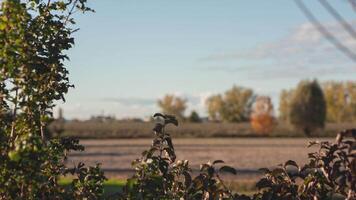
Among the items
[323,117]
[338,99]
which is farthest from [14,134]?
[338,99]

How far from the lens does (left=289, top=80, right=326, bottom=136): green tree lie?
90125 mm

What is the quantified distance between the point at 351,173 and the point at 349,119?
462ft

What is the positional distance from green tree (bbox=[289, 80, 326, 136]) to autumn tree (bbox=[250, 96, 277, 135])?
22.3ft

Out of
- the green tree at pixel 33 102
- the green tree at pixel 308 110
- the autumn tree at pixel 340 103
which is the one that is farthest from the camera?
the autumn tree at pixel 340 103

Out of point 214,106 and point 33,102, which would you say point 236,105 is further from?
point 33,102

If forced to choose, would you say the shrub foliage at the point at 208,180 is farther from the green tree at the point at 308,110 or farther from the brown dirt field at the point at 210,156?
the green tree at the point at 308,110

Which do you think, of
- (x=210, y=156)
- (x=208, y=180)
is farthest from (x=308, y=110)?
(x=208, y=180)

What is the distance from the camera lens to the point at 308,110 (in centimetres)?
9044

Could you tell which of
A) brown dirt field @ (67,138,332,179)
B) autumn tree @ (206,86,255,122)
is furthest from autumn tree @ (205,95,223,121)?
brown dirt field @ (67,138,332,179)

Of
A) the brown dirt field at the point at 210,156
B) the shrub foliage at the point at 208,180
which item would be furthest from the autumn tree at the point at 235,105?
the shrub foliage at the point at 208,180

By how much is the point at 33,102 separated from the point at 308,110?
290 ft

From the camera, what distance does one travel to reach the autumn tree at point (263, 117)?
9731cm

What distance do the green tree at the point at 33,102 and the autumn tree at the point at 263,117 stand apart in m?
92.4

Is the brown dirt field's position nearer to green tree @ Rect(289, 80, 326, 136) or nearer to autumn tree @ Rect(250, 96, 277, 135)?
green tree @ Rect(289, 80, 326, 136)
